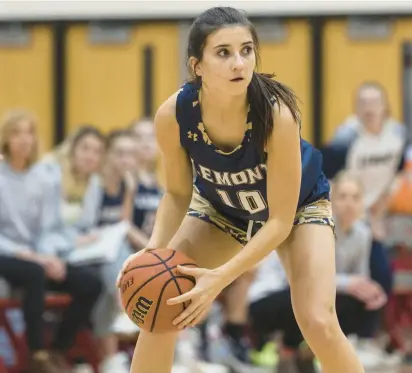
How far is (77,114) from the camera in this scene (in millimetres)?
8312

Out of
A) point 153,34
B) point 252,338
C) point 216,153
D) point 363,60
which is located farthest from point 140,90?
point 216,153

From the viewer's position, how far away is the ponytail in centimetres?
321

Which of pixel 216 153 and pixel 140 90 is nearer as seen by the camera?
pixel 216 153

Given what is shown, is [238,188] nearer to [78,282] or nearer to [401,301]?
[78,282]

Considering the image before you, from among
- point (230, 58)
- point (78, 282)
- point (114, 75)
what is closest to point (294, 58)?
point (114, 75)

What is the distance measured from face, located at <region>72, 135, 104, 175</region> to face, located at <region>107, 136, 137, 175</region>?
0.28ft

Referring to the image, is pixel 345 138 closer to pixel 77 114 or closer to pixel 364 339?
pixel 364 339

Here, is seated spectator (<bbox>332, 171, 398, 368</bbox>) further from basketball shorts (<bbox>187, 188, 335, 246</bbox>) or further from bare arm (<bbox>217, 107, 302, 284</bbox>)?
bare arm (<bbox>217, 107, 302, 284</bbox>)

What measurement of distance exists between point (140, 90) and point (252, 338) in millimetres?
3125

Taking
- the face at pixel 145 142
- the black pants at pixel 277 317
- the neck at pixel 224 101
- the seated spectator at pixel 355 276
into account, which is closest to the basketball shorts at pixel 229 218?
the neck at pixel 224 101

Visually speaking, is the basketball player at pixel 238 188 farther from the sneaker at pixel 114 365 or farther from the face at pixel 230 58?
the sneaker at pixel 114 365

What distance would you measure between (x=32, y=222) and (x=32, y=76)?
9.65ft

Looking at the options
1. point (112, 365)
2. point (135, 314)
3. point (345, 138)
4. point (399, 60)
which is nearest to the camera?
point (135, 314)

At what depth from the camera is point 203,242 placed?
3.50 metres
